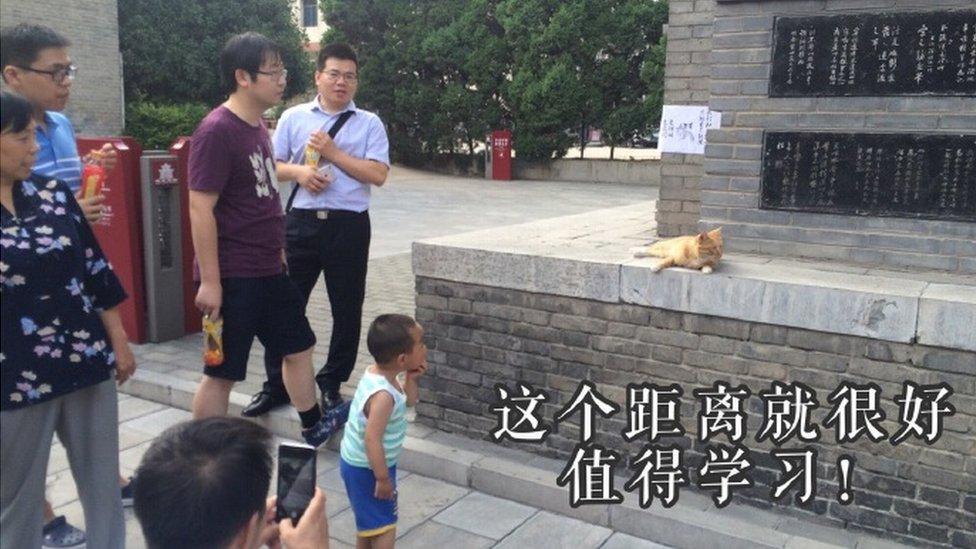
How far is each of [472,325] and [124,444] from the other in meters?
1.93

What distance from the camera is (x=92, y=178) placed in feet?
10.6

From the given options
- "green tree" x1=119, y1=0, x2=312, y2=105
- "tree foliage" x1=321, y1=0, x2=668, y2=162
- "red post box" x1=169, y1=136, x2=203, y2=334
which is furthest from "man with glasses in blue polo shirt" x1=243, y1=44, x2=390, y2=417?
"green tree" x1=119, y1=0, x2=312, y2=105

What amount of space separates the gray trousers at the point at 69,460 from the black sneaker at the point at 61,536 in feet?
1.91

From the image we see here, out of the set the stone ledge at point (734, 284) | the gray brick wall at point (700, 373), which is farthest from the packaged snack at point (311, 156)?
the gray brick wall at point (700, 373)

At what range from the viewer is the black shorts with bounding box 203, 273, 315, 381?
3639 millimetres

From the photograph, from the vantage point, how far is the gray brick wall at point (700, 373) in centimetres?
320

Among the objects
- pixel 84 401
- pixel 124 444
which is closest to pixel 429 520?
pixel 84 401

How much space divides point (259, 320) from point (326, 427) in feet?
2.50

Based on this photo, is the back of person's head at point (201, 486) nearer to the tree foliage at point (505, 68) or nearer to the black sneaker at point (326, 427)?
the black sneaker at point (326, 427)

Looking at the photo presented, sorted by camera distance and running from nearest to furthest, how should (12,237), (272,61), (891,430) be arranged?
(12,237) → (891,430) → (272,61)

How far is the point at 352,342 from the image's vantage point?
4.43 m

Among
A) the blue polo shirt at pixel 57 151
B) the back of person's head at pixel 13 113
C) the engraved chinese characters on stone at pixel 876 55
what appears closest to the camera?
the back of person's head at pixel 13 113

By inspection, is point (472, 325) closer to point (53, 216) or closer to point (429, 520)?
point (429, 520)

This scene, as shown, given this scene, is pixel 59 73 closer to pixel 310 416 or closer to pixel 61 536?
pixel 61 536
